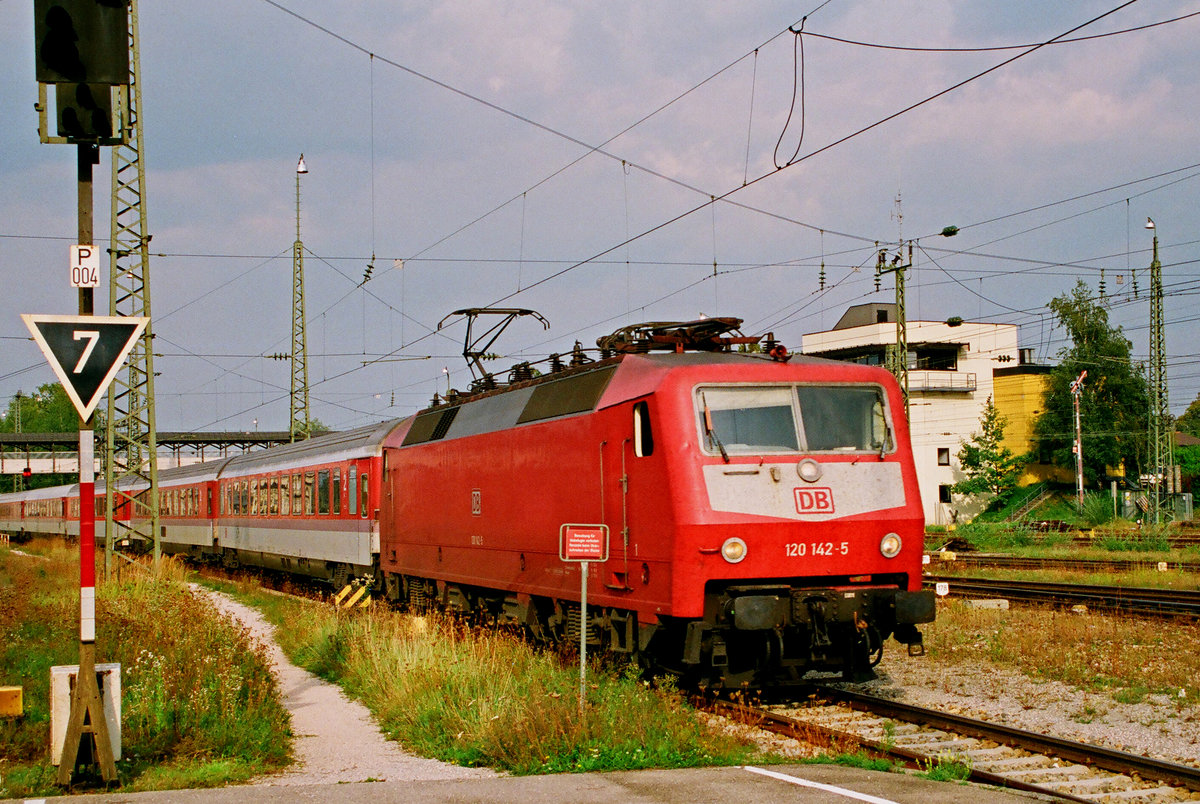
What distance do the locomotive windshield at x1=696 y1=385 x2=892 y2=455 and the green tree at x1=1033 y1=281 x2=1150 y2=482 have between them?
54510mm

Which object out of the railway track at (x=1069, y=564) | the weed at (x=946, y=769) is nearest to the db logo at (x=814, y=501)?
the weed at (x=946, y=769)

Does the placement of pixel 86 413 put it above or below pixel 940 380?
below

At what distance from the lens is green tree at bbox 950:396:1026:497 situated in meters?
60.7

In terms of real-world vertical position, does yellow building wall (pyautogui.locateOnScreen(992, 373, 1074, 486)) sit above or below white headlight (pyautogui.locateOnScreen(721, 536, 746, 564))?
above

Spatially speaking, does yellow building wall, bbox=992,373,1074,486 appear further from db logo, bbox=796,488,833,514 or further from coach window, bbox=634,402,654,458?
coach window, bbox=634,402,654,458

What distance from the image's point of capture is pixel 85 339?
810 centimetres

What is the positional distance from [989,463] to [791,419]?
53443 mm

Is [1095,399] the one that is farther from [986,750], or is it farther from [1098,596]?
[986,750]

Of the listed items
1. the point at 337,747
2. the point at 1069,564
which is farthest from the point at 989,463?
the point at 337,747

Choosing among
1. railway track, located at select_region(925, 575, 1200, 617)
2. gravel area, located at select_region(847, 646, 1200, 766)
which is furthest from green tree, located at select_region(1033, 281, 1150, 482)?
gravel area, located at select_region(847, 646, 1200, 766)

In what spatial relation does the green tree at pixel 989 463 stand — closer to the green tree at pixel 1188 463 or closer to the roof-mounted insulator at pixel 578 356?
the green tree at pixel 1188 463

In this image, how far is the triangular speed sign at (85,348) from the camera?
315 inches

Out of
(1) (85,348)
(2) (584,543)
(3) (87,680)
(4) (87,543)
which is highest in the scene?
(1) (85,348)

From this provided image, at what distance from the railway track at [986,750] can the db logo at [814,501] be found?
5.95 ft
